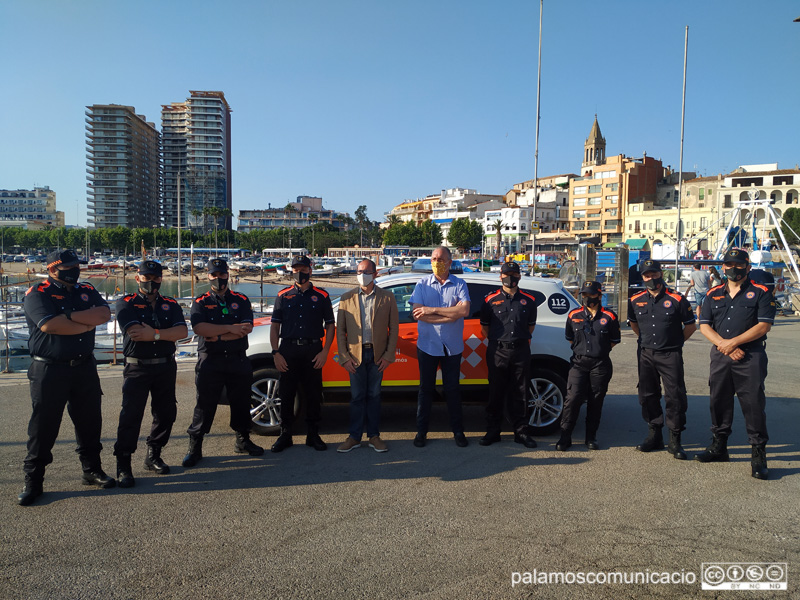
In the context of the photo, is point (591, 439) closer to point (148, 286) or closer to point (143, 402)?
point (143, 402)

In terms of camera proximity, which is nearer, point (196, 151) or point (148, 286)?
point (148, 286)

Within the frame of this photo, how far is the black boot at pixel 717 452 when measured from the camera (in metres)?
4.90

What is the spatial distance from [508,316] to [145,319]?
3189 mm

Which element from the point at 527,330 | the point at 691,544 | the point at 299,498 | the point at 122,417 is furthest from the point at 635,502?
the point at 122,417

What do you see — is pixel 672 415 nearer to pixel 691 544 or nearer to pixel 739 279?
pixel 739 279

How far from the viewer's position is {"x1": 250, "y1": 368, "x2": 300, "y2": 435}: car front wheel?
5.62 m

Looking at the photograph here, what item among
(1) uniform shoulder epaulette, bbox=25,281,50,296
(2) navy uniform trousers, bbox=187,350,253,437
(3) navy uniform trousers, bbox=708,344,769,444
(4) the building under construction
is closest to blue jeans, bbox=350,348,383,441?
(2) navy uniform trousers, bbox=187,350,253,437

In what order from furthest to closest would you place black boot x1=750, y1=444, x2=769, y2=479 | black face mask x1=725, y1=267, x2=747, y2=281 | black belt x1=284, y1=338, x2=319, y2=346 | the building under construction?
1. the building under construction
2. black belt x1=284, y1=338, x2=319, y2=346
3. black face mask x1=725, y1=267, x2=747, y2=281
4. black boot x1=750, y1=444, x2=769, y2=479

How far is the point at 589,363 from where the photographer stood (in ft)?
17.2

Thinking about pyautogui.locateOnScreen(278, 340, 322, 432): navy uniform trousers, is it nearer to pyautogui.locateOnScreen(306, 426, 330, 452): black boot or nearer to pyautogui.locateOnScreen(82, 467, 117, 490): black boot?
pyautogui.locateOnScreen(306, 426, 330, 452): black boot

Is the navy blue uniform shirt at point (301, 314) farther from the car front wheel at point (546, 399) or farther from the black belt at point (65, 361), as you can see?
the car front wheel at point (546, 399)

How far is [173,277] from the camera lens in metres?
67.1

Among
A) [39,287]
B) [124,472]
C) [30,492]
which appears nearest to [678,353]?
[124,472]

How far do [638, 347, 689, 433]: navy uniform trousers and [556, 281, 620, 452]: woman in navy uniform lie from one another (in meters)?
0.33
